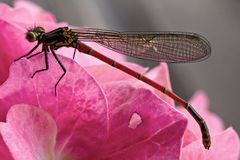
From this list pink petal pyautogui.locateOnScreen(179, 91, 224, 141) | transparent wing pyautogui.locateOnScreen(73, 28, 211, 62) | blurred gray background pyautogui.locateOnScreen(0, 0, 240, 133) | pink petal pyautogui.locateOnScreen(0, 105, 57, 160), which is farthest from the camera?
blurred gray background pyautogui.locateOnScreen(0, 0, 240, 133)

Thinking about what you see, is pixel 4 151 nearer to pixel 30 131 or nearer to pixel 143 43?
pixel 30 131

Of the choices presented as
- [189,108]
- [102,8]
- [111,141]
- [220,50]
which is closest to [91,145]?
[111,141]

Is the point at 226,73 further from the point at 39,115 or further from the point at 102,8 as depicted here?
the point at 39,115

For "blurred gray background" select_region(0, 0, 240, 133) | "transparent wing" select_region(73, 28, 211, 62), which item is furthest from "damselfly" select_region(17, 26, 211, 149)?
"blurred gray background" select_region(0, 0, 240, 133)

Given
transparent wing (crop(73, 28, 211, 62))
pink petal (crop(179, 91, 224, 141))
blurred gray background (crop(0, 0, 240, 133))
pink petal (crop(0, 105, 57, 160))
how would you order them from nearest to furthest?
pink petal (crop(0, 105, 57, 160))
pink petal (crop(179, 91, 224, 141))
transparent wing (crop(73, 28, 211, 62))
blurred gray background (crop(0, 0, 240, 133))

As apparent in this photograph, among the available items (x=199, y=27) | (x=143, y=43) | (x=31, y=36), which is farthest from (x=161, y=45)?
(x=199, y=27)

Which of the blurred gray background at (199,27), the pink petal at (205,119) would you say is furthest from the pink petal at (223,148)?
the blurred gray background at (199,27)

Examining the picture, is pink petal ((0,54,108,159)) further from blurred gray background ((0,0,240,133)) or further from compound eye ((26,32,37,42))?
Result: blurred gray background ((0,0,240,133))
